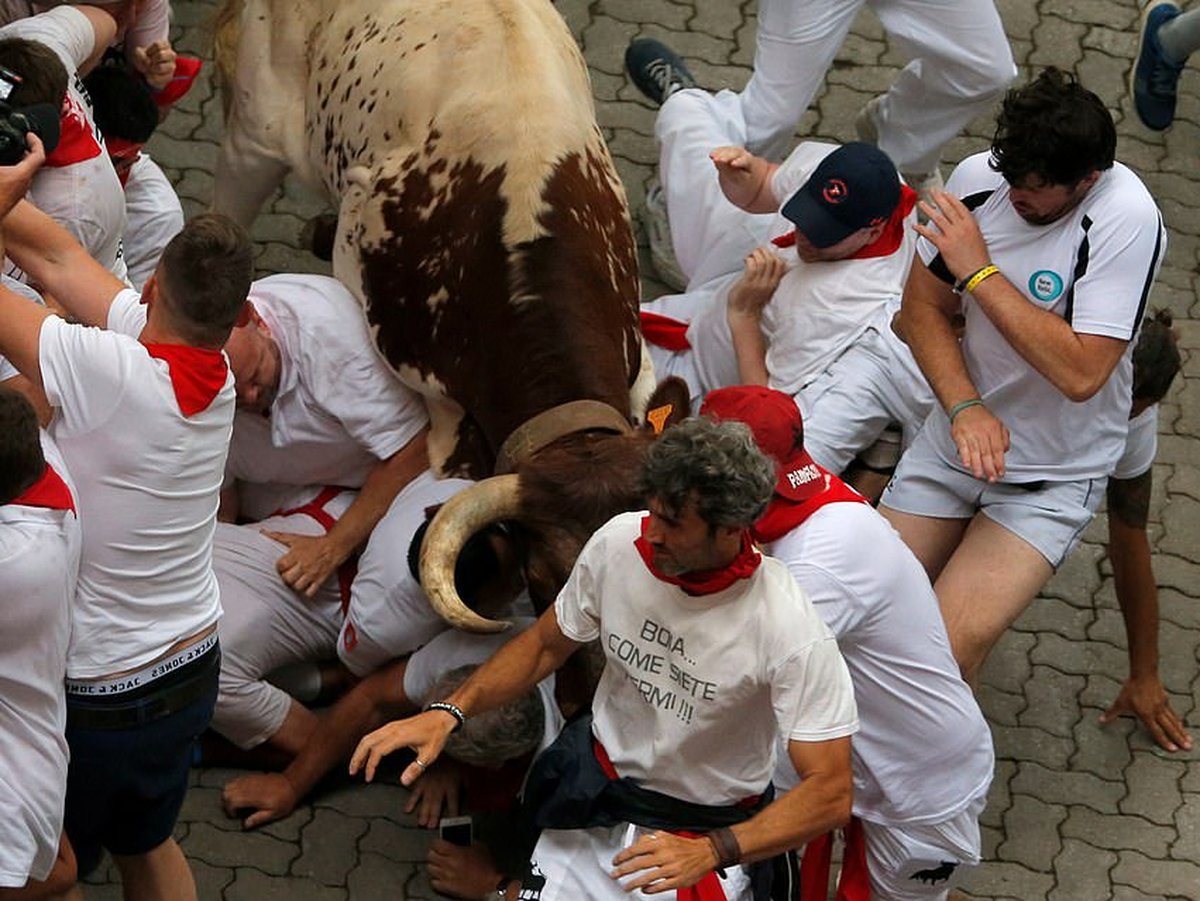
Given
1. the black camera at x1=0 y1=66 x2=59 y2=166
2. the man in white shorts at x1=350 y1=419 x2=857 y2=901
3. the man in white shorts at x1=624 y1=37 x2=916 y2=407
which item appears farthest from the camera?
the man in white shorts at x1=624 y1=37 x2=916 y2=407

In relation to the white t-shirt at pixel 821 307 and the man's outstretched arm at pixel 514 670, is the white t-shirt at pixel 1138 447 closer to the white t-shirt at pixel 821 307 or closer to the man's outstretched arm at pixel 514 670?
the white t-shirt at pixel 821 307

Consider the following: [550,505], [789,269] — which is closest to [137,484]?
[550,505]

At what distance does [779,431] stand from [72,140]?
2066mm

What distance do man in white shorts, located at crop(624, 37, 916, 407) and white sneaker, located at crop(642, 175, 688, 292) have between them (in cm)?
63

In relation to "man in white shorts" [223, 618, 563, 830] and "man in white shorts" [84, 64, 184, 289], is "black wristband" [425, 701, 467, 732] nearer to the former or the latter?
"man in white shorts" [223, 618, 563, 830]

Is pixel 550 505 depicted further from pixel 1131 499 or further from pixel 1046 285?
pixel 1131 499

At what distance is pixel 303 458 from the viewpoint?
5816mm

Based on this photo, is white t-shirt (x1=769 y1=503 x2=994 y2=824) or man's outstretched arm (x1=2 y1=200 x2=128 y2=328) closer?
white t-shirt (x1=769 y1=503 x2=994 y2=824)

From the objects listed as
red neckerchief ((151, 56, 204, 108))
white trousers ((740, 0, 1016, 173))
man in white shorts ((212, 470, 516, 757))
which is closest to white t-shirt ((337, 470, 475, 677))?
man in white shorts ((212, 470, 516, 757))

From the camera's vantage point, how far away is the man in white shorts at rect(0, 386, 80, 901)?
12.9ft

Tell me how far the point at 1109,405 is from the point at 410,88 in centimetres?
226

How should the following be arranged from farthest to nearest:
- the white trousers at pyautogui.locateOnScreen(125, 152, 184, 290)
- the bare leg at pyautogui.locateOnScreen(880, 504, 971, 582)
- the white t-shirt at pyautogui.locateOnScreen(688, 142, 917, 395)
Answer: the white trousers at pyautogui.locateOnScreen(125, 152, 184, 290) < the white t-shirt at pyautogui.locateOnScreen(688, 142, 917, 395) < the bare leg at pyautogui.locateOnScreen(880, 504, 971, 582)

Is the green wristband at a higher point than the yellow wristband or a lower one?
lower

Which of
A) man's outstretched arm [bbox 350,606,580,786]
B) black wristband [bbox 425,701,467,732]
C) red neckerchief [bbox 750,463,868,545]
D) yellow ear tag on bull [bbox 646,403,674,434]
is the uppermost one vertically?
red neckerchief [bbox 750,463,868,545]
